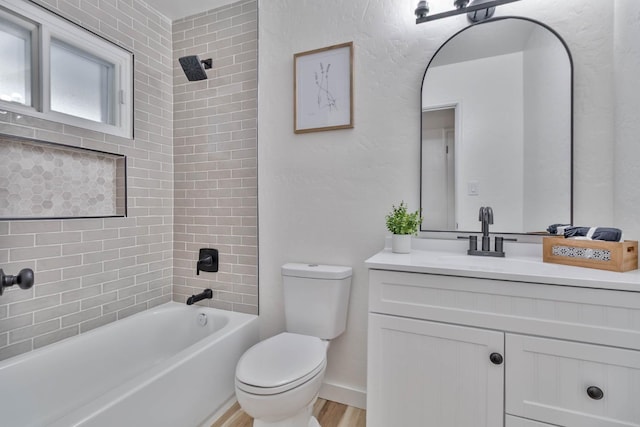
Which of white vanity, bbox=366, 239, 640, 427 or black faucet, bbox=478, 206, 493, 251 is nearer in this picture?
white vanity, bbox=366, 239, 640, 427

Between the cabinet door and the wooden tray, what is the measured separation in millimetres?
452

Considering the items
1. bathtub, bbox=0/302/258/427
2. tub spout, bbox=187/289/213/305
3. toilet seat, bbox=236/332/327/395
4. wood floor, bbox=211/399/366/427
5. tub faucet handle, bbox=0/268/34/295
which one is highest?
tub faucet handle, bbox=0/268/34/295

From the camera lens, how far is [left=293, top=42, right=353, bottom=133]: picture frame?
175cm

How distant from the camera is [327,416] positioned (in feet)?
5.46

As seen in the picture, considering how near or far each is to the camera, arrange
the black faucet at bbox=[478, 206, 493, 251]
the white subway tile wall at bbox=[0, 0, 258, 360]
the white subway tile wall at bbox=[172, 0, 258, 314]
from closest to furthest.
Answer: the black faucet at bbox=[478, 206, 493, 251]
the white subway tile wall at bbox=[0, 0, 258, 360]
the white subway tile wall at bbox=[172, 0, 258, 314]

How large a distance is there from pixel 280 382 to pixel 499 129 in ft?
5.11

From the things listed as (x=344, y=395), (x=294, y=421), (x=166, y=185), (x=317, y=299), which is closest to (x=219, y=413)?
(x=294, y=421)

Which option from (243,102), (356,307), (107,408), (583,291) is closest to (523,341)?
(583,291)

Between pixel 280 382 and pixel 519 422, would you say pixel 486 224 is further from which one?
pixel 280 382

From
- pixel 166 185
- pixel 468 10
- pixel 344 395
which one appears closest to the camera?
pixel 468 10

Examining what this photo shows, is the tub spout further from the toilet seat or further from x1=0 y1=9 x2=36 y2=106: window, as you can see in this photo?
x1=0 y1=9 x2=36 y2=106: window

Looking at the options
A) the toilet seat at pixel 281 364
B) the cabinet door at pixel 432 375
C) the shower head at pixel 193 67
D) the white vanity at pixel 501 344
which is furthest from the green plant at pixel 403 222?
the shower head at pixel 193 67

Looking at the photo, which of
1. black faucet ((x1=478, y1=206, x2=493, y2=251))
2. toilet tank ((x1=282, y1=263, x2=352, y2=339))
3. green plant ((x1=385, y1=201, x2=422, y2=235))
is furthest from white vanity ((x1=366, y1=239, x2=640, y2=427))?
toilet tank ((x1=282, y1=263, x2=352, y2=339))

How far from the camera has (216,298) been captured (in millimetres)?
2205
